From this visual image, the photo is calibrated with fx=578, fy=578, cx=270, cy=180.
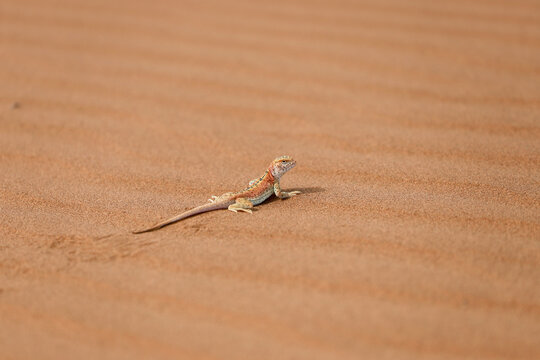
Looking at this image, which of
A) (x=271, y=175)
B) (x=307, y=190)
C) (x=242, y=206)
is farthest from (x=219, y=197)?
(x=307, y=190)

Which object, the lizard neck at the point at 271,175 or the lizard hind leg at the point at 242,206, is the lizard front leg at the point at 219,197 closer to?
the lizard hind leg at the point at 242,206

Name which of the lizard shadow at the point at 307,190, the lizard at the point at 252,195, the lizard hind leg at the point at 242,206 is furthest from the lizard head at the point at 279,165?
the lizard hind leg at the point at 242,206

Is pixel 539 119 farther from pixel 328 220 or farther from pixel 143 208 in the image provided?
pixel 143 208

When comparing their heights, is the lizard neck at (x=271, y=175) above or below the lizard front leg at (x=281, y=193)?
above

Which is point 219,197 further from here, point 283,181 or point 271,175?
point 283,181

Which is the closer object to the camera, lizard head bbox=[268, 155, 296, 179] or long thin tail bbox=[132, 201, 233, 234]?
long thin tail bbox=[132, 201, 233, 234]

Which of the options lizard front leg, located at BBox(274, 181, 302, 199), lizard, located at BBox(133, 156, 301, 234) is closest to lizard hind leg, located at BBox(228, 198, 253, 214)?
lizard, located at BBox(133, 156, 301, 234)

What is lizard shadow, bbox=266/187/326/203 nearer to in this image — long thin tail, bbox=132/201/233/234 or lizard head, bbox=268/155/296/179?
lizard head, bbox=268/155/296/179

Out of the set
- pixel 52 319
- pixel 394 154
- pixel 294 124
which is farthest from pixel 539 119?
pixel 52 319
